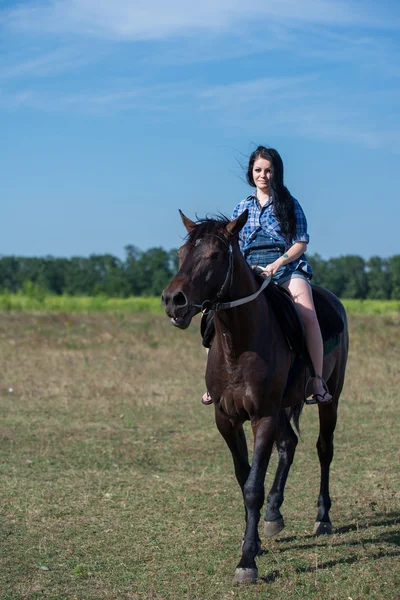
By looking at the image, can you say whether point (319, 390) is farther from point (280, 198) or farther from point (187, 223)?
point (187, 223)

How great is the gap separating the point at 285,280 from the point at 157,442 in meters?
4.76

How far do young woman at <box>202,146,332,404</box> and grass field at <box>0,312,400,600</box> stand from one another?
1.18 meters

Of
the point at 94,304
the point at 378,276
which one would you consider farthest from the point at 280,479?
the point at 94,304

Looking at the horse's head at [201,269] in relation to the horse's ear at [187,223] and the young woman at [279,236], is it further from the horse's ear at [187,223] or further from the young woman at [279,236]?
the young woman at [279,236]

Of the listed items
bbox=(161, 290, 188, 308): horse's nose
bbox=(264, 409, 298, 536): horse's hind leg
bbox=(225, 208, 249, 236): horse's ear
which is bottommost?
bbox=(264, 409, 298, 536): horse's hind leg

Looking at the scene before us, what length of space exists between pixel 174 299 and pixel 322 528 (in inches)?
108

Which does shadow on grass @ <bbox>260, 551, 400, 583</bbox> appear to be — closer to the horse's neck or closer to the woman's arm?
the horse's neck

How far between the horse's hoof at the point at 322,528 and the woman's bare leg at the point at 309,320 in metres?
1.09

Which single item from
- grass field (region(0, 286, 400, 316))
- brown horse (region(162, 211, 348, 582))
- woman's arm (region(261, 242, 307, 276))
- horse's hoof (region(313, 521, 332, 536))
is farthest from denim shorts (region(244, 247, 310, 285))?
grass field (region(0, 286, 400, 316))

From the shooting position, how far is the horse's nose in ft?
13.9

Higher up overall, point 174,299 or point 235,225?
point 235,225

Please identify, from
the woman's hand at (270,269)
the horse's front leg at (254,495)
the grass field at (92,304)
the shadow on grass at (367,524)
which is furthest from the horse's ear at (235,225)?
the grass field at (92,304)

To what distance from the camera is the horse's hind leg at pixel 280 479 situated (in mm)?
5855

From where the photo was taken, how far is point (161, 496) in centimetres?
718
